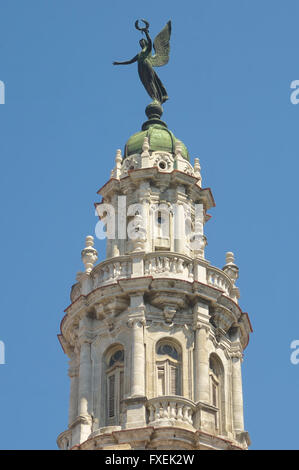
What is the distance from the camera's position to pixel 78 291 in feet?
217

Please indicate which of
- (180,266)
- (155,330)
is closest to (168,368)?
(155,330)

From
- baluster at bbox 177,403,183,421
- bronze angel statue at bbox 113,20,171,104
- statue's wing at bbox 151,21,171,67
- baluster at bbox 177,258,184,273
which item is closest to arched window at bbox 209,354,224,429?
baluster at bbox 177,403,183,421

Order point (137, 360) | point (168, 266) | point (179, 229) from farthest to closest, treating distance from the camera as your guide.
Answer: point (179, 229) → point (168, 266) → point (137, 360)

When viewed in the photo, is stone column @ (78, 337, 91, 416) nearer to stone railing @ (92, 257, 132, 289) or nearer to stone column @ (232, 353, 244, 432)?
stone railing @ (92, 257, 132, 289)

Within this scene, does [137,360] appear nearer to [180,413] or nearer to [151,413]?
[151,413]

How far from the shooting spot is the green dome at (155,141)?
6969 centimetres

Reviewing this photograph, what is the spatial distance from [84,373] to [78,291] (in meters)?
4.11

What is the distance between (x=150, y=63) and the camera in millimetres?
73125

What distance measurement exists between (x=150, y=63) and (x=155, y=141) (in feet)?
15.9

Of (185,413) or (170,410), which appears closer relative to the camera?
(170,410)
